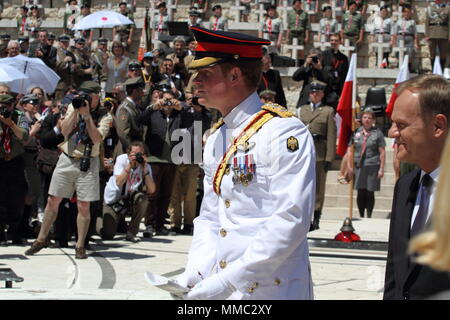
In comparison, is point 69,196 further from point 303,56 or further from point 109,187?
point 303,56

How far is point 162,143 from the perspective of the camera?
46.2ft

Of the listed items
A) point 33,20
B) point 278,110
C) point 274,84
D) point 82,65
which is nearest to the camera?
point 278,110

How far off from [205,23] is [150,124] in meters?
11.0

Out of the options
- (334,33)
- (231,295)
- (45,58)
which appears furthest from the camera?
(334,33)

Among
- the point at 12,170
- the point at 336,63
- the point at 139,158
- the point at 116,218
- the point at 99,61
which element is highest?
the point at 336,63

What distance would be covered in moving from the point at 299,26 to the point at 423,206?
2007 cm

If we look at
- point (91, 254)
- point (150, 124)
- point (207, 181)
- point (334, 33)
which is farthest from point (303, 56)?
point (207, 181)

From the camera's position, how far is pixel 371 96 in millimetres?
21516

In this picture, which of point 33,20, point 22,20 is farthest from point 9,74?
point 22,20

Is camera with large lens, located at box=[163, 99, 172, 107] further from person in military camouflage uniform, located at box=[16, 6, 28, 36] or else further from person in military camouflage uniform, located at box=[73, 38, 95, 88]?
person in military camouflage uniform, located at box=[16, 6, 28, 36]

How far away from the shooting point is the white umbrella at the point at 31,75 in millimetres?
15497

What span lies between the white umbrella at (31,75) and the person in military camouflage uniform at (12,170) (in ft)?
10.5

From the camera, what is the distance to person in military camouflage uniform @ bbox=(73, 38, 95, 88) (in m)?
18.9

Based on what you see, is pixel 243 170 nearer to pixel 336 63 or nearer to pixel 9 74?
pixel 9 74
